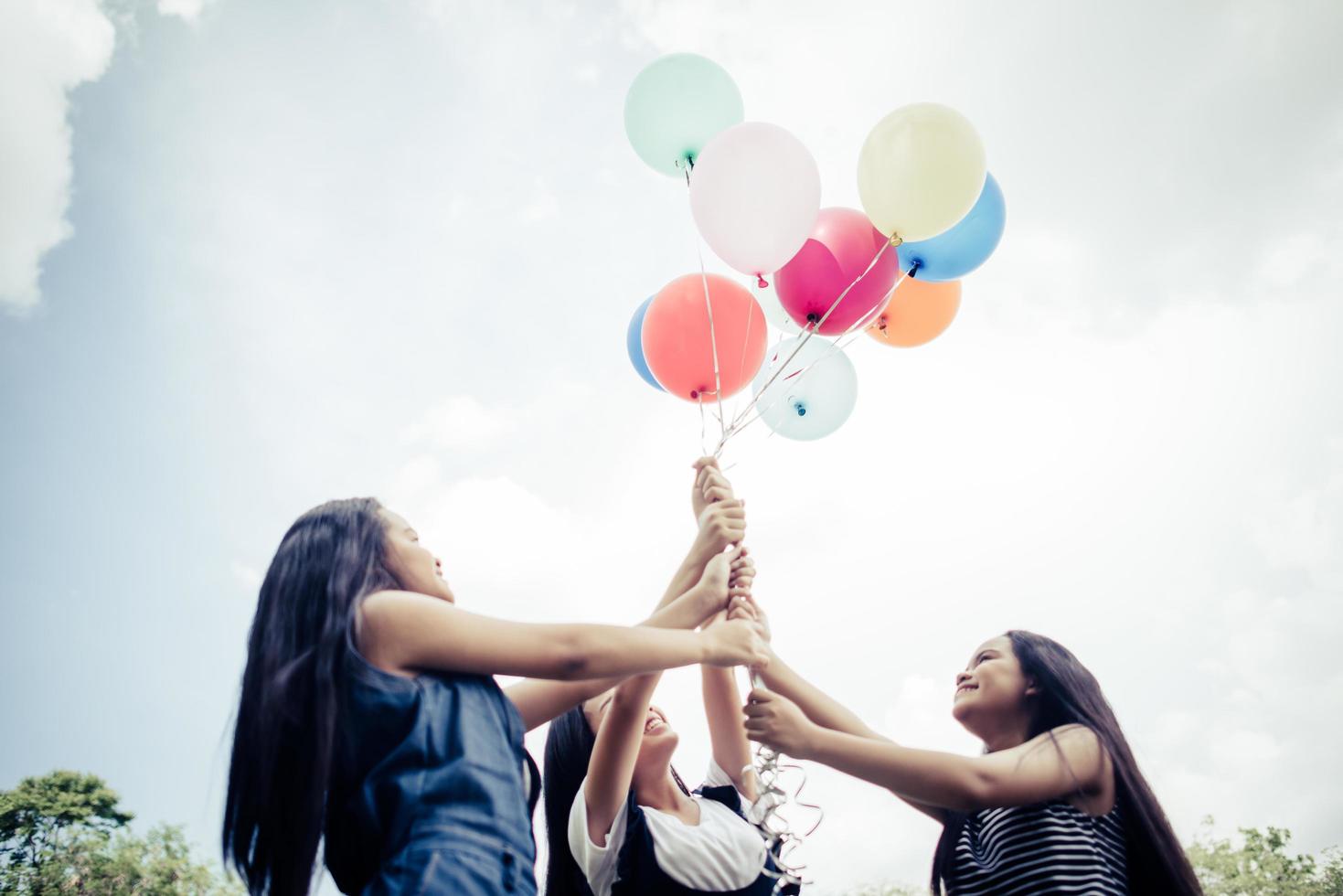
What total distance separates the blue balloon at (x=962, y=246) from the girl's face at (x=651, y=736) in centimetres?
195

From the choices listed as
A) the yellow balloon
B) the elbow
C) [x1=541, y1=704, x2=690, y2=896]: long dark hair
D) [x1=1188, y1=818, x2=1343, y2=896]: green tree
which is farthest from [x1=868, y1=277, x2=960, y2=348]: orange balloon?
[x1=1188, y1=818, x2=1343, y2=896]: green tree

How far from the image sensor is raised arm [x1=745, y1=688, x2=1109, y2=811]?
5.74ft

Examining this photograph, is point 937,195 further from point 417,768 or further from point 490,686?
point 417,768

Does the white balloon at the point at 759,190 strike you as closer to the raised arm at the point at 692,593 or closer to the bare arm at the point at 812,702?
the raised arm at the point at 692,593

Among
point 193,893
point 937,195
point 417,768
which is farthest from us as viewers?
point 193,893

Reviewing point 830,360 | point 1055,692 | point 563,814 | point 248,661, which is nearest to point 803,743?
point 1055,692

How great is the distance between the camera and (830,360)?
3.35 meters

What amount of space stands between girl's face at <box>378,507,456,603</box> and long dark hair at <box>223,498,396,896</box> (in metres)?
0.05

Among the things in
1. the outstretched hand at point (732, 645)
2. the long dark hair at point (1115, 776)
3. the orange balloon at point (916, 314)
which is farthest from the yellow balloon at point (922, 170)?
the outstretched hand at point (732, 645)

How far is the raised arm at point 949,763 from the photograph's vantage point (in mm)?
1749

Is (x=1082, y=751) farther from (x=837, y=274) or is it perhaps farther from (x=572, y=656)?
(x=837, y=274)

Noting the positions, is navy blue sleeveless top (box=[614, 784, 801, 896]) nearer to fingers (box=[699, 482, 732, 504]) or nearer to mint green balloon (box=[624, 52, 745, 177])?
fingers (box=[699, 482, 732, 504])

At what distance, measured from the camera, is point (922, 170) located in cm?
273

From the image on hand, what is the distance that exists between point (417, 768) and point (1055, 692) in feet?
5.28
